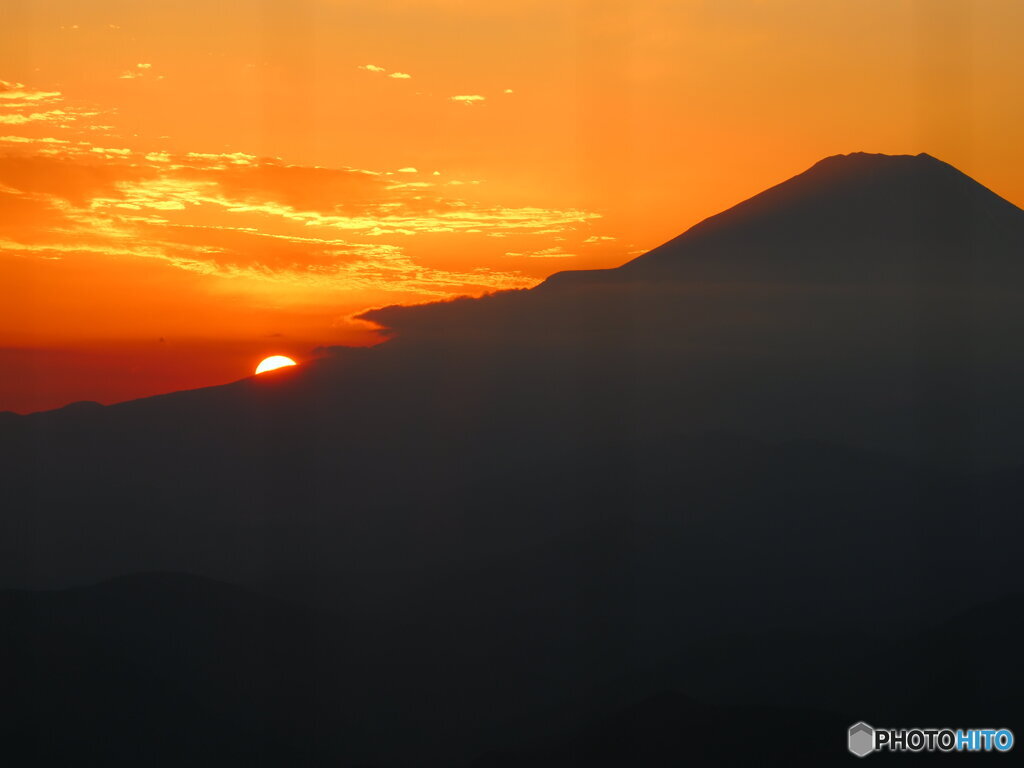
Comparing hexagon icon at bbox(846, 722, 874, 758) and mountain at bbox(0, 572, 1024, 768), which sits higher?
hexagon icon at bbox(846, 722, 874, 758)

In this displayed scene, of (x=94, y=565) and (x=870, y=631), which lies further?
(x=94, y=565)

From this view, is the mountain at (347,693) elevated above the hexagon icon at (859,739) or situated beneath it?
situated beneath

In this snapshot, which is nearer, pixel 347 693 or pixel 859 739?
pixel 859 739

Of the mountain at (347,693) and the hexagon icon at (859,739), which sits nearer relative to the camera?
the hexagon icon at (859,739)

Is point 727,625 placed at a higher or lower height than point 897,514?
lower

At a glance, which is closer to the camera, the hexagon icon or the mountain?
the hexagon icon

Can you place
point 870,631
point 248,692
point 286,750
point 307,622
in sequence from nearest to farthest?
point 286,750, point 248,692, point 870,631, point 307,622

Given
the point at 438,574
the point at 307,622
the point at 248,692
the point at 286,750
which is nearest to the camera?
the point at 286,750

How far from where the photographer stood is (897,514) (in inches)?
7840

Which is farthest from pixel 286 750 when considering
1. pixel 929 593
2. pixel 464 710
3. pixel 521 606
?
pixel 929 593

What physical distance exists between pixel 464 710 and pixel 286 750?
26245 millimetres

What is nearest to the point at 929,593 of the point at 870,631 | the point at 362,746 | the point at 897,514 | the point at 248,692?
the point at 870,631

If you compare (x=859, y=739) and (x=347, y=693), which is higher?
(x=859, y=739)

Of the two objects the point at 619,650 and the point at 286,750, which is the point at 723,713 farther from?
the point at 286,750
